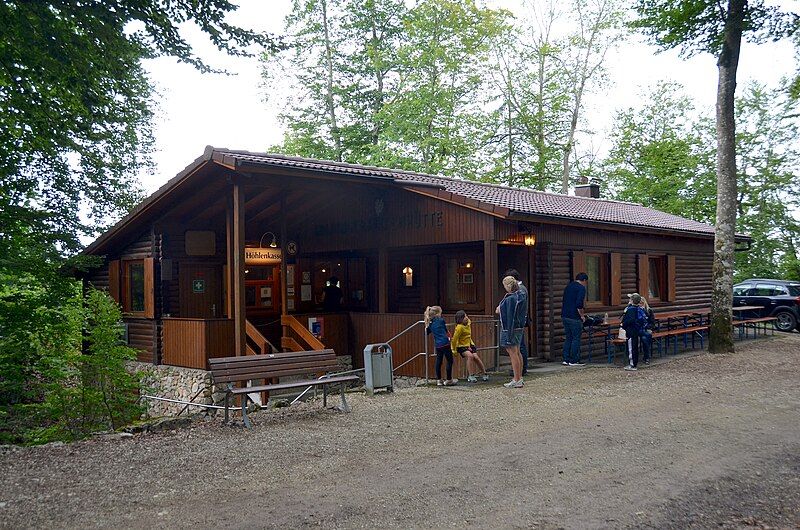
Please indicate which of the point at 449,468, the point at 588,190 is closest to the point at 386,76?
A: the point at 588,190

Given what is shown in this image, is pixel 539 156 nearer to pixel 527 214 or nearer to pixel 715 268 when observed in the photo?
pixel 715 268

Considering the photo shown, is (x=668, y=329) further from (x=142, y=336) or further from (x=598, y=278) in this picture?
(x=142, y=336)

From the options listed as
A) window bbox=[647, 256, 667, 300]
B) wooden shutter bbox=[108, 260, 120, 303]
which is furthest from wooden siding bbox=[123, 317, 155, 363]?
window bbox=[647, 256, 667, 300]

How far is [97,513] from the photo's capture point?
5.15 metres

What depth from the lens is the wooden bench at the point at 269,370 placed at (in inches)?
339

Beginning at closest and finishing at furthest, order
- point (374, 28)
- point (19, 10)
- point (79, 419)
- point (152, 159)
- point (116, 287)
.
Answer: point (19, 10) < point (79, 419) < point (116, 287) < point (152, 159) < point (374, 28)

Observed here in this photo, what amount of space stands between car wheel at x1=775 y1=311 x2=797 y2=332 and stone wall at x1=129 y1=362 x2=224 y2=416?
691 inches

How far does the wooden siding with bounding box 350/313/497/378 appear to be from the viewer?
12523 millimetres

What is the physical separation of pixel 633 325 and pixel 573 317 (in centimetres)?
122

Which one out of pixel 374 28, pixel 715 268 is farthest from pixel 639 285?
pixel 374 28

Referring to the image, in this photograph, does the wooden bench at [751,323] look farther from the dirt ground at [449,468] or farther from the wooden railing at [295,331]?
the wooden railing at [295,331]

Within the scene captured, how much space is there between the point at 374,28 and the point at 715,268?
2156cm

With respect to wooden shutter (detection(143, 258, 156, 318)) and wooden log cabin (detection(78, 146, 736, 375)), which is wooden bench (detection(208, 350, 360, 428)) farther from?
wooden shutter (detection(143, 258, 156, 318))

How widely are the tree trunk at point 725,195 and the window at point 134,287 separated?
43.0 feet
